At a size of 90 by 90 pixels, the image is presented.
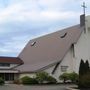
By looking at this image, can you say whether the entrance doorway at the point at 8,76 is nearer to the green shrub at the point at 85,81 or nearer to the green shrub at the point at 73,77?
the green shrub at the point at 73,77

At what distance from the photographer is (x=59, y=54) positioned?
2151 inches

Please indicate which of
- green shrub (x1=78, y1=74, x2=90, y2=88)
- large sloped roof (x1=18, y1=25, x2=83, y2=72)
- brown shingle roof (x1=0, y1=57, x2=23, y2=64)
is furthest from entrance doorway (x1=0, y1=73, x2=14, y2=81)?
green shrub (x1=78, y1=74, x2=90, y2=88)

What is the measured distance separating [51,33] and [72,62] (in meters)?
11.8

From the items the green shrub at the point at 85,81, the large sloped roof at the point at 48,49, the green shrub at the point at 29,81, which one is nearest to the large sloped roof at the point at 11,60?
the large sloped roof at the point at 48,49

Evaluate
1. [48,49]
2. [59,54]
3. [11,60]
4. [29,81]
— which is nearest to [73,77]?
[59,54]

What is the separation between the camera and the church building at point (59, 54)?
2127 inches

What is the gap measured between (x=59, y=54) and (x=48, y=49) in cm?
529

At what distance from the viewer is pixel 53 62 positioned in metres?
53.5

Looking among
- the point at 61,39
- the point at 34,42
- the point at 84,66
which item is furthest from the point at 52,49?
the point at 84,66

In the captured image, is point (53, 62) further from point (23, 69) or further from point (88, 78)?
point (88, 78)

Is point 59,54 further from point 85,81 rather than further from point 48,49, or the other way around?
point 85,81

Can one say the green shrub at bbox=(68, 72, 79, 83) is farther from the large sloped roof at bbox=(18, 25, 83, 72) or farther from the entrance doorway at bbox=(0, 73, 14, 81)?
the entrance doorway at bbox=(0, 73, 14, 81)

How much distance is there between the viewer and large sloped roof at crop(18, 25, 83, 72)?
179 ft

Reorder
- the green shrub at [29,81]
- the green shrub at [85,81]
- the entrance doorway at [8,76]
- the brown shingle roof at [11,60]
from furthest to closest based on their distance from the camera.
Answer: the brown shingle roof at [11,60]
the entrance doorway at [8,76]
the green shrub at [29,81]
the green shrub at [85,81]
